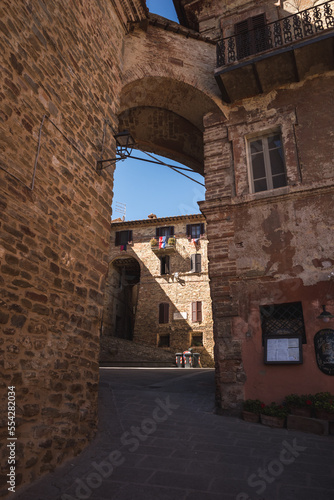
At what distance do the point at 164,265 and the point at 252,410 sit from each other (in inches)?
805

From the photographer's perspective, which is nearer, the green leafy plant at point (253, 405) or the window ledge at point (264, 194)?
the green leafy plant at point (253, 405)

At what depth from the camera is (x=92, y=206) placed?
5.45 meters

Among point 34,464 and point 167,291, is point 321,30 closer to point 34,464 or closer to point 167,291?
point 34,464

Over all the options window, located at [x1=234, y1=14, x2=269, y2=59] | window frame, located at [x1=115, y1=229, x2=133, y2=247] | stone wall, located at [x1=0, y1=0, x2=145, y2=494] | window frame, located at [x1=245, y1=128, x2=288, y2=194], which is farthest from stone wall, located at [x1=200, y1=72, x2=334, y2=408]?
window frame, located at [x1=115, y1=229, x2=133, y2=247]

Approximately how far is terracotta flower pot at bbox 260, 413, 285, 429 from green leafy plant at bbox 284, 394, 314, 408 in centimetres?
30

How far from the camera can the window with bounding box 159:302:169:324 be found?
2411 centimetres

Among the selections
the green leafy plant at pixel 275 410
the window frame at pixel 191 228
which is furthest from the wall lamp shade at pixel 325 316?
the window frame at pixel 191 228

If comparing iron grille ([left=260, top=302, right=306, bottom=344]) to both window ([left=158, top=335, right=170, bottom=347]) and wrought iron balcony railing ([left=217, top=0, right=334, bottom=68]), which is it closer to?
wrought iron balcony railing ([left=217, top=0, right=334, bottom=68])

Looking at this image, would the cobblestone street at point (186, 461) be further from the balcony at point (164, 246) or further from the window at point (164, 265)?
the window at point (164, 265)

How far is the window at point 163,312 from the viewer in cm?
2411

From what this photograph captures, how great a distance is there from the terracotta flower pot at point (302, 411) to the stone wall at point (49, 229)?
3.13 metres

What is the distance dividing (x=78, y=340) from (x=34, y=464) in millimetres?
1507

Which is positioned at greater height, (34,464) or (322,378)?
(322,378)

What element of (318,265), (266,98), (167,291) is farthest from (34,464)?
(167,291)
